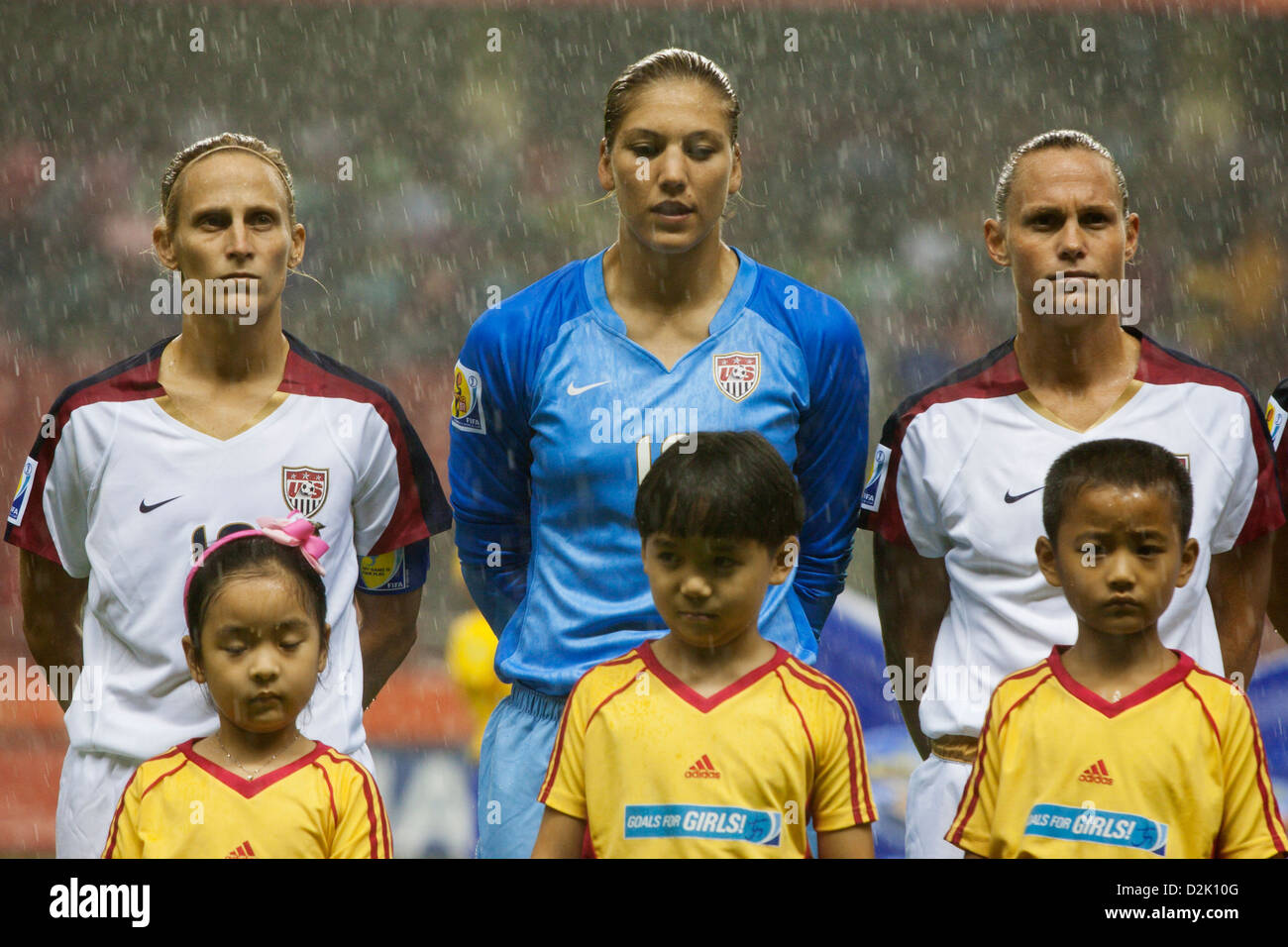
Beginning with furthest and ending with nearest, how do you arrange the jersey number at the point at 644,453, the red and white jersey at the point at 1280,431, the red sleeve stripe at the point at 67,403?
the red and white jersey at the point at 1280,431 → the red sleeve stripe at the point at 67,403 → the jersey number at the point at 644,453

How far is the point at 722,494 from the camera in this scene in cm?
282

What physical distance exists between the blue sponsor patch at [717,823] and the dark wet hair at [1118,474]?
2.46ft

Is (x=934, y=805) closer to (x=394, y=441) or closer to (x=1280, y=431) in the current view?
(x=1280, y=431)

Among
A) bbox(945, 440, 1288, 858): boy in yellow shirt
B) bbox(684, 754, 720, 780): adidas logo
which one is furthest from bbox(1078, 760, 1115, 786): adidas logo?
bbox(684, 754, 720, 780): adidas logo

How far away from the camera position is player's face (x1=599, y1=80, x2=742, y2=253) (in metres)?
3.21

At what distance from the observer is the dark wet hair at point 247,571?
2.96m

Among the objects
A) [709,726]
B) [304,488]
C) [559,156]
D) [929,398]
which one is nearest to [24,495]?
[304,488]

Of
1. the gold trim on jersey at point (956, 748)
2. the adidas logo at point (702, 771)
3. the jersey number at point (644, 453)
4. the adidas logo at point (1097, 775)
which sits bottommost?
the adidas logo at point (1097, 775)

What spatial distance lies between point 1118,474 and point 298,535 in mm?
1543

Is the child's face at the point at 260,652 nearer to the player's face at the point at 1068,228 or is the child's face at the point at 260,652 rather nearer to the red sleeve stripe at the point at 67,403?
the red sleeve stripe at the point at 67,403

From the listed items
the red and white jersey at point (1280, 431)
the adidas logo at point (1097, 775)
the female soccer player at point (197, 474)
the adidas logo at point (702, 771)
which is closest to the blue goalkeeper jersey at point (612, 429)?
the female soccer player at point (197, 474)

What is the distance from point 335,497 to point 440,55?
5824mm

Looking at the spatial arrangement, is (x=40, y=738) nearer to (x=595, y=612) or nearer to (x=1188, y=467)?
(x=595, y=612)

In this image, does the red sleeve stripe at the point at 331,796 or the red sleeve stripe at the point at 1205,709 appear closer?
the red sleeve stripe at the point at 1205,709
